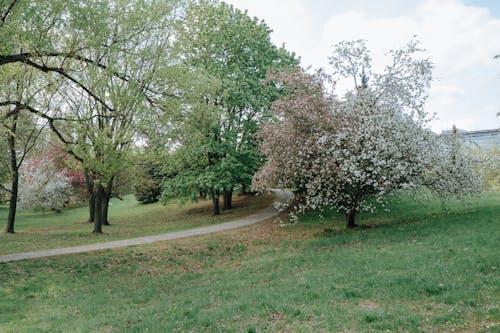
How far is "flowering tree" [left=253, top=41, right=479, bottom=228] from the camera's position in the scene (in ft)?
45.0

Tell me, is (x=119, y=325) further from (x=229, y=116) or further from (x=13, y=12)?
(x=229, y=116)

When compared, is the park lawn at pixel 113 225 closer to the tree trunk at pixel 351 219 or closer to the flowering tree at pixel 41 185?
the flowering tree at pixel 41 185

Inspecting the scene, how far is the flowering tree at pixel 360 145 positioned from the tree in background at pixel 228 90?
8051 mm

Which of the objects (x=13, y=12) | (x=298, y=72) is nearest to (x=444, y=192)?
(x=298, y=72)

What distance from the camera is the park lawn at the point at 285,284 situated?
6512mm

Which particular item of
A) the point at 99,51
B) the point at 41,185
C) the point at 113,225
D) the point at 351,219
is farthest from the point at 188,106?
the point at 41,185

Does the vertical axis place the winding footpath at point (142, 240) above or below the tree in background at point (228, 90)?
below

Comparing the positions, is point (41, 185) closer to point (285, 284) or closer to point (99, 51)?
point (99, 51)

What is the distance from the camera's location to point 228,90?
23.0 m

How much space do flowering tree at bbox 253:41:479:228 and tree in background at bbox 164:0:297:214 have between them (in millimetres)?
8051

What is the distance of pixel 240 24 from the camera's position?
25.0m

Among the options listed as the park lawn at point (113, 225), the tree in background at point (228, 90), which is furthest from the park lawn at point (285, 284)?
the tree in background at point (228, 90)

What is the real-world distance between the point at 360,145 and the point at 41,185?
1238 inches

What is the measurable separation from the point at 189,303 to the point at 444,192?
10.9 m
